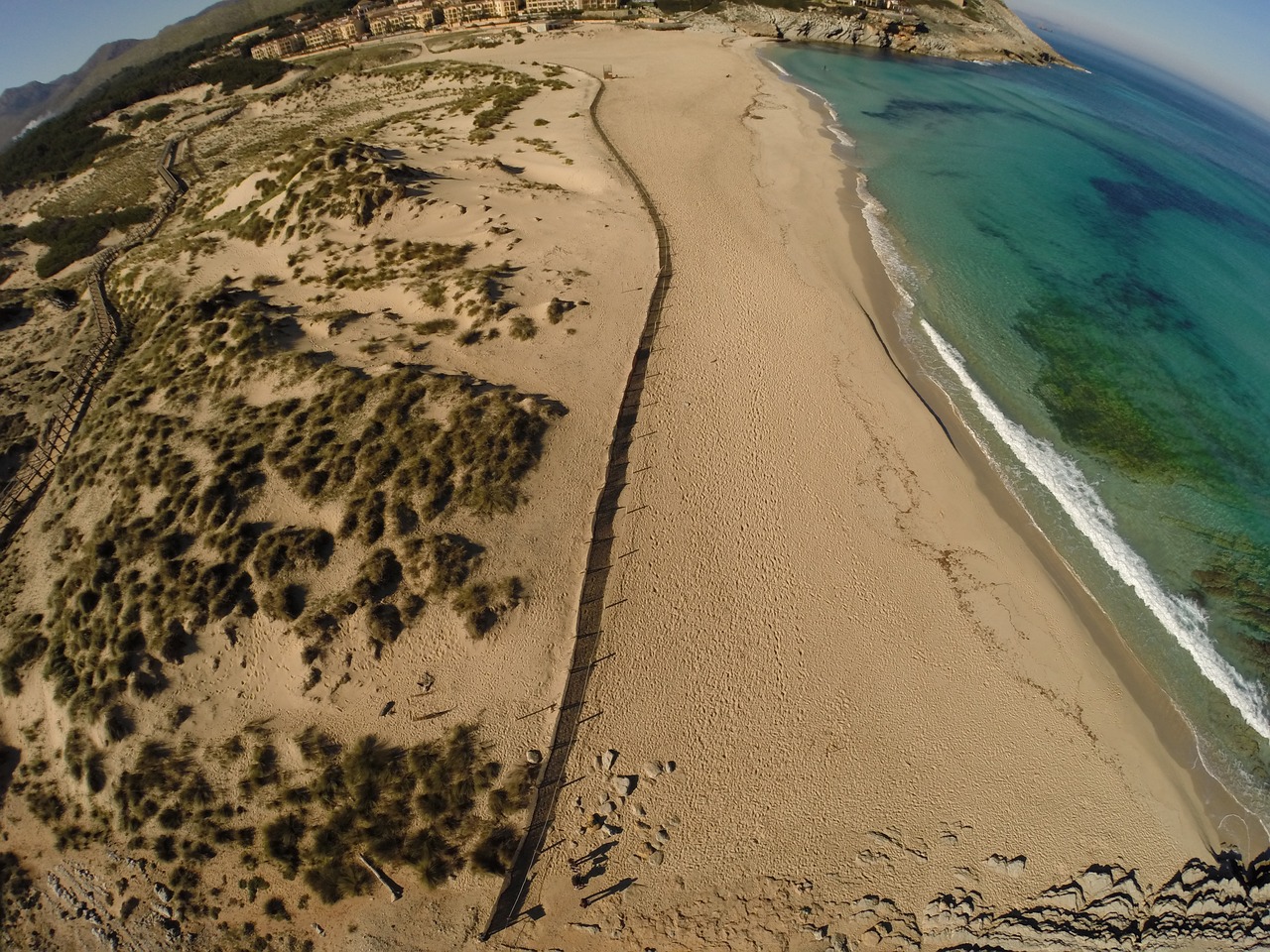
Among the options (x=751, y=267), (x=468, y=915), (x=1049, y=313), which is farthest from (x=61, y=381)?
(x=1049, y=313)

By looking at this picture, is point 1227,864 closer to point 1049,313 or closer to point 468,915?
point 468,915

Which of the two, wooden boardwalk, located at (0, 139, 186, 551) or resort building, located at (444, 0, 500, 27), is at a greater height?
resort building, located at (444, 0, 500, 27)

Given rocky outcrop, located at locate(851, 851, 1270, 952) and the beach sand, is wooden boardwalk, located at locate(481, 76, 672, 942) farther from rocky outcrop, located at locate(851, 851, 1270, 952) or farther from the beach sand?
rocky outcrop, located at locate(851, 851, 1270, 952)

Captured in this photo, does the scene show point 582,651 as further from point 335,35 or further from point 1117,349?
point 335,35

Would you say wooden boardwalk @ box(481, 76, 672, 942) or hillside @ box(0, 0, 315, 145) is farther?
hillside @ box(0, 0, 315, 145)

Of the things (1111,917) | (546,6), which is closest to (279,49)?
(546,6)

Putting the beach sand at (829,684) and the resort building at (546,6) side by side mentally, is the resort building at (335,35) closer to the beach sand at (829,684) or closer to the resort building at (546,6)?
the resort building at (546,6)

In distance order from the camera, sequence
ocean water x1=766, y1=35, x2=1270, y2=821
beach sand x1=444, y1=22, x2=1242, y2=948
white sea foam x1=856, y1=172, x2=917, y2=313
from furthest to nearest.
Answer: white sea foam x1=856, y1=172, x2=917, y2=313 → ocean water x1=766, y1=35, x2=1270, y2=821 → beach sand x1=444, y1=22, x2=1242, y2=948

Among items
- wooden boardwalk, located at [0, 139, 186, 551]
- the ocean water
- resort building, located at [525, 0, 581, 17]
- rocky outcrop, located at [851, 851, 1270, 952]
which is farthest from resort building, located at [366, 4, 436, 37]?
rocky outcrop, located at [851, 851, 1270, 952]
